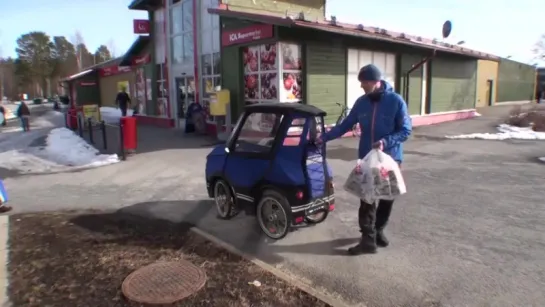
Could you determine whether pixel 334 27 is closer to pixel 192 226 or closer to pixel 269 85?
pixel 269 85

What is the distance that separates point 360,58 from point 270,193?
11089 mm

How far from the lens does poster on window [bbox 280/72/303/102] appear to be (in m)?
12.1

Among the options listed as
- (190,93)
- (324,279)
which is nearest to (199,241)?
(324,279)

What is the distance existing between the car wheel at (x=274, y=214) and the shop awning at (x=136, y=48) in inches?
689

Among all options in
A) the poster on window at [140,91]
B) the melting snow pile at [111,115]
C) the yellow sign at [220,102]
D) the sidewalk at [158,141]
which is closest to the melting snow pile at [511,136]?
the yellow sign at [220,102]

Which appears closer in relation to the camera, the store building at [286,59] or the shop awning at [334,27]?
the shop awning at [334,27]

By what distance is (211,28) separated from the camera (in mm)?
14836

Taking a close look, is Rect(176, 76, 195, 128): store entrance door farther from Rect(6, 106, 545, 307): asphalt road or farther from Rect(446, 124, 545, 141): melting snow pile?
Rect(446, 124, 545, 141): melting snow pile

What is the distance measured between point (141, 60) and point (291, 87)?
11.7 metres

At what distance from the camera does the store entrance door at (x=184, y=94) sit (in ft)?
55.3

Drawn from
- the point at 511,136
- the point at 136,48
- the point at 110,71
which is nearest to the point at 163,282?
the point at 511,136

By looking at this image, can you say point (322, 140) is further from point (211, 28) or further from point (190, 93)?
point (190, 93)

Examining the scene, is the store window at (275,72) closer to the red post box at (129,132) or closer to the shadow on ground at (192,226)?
the red post box at (129,132)

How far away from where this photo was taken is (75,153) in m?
11.1
